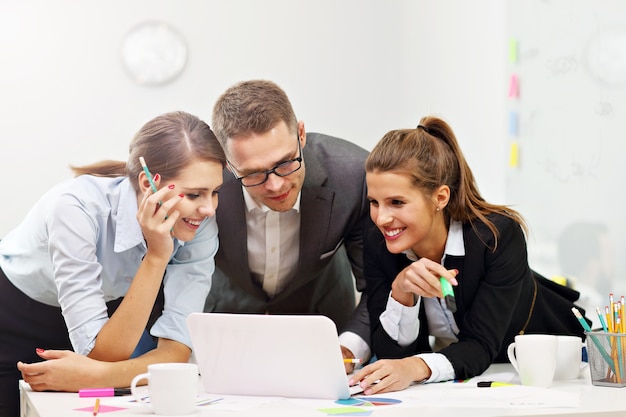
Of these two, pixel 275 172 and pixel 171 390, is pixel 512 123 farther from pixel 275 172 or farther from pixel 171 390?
pixel 171 390

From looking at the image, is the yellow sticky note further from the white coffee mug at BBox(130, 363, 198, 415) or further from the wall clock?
the white coffee mug at BBox(130, 363, 198, 415)

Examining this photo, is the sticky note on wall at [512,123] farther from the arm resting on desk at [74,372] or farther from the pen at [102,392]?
the pen at [102,392]

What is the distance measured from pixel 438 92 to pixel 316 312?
1.71 m

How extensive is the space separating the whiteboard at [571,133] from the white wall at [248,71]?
0.82 feet

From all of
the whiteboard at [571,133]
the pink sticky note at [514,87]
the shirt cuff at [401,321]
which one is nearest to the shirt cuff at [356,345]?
the shirt cuff at [401,321]

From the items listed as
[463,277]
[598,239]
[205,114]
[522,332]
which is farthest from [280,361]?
[205,114]

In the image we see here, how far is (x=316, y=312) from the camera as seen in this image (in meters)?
2.34

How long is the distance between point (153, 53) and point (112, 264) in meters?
2.07

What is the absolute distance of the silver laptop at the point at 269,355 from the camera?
127 cm

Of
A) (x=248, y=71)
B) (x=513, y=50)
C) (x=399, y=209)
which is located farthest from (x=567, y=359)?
(x=248, y=71)

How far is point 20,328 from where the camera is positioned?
178 cm

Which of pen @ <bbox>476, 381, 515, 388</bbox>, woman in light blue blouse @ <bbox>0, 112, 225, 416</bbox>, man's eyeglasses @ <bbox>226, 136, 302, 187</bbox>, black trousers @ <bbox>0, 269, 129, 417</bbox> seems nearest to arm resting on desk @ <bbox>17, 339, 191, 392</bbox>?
woman in light blue blouse @ <bbox>0, 112, 225, 416</bbox>

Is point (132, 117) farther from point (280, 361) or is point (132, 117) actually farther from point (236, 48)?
point (280, 361)

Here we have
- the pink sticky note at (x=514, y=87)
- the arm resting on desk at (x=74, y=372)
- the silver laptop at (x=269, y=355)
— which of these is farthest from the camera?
the pink sticky note at (x=514, y=87)
